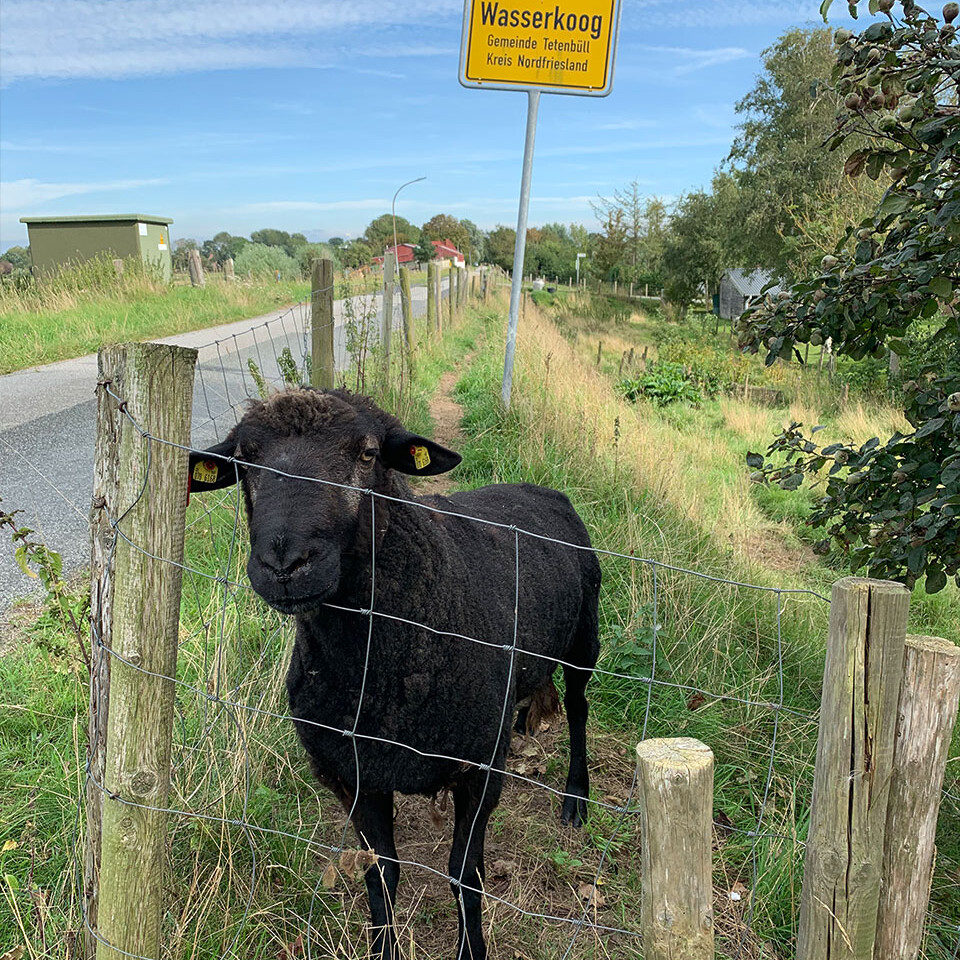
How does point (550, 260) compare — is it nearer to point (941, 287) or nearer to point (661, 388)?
point (661, 388)

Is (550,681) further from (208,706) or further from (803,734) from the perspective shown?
(208,706)

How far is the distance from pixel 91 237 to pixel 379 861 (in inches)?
1018

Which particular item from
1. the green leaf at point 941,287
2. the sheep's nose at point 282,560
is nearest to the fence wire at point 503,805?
the sheep's nose at point 282,560

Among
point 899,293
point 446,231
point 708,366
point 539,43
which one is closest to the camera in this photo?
point 899,293

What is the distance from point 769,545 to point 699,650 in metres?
3.48

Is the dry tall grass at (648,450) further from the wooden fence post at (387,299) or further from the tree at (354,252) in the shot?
the tree at (354,252)

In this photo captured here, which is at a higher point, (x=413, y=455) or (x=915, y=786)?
(x=413, y=455)

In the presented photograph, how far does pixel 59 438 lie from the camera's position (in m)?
7.75

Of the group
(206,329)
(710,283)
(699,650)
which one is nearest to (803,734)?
(699,650)

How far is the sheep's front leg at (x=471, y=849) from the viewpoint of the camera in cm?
267

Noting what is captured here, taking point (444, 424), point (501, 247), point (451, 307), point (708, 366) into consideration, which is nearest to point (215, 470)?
point (444, 424)

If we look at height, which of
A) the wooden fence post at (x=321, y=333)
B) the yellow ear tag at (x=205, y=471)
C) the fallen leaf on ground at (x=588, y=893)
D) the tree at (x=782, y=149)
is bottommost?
the fallen leaf on ground at (x=588, y=893)

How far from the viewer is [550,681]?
151 inches

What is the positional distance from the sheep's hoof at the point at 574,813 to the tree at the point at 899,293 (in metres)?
1.68
